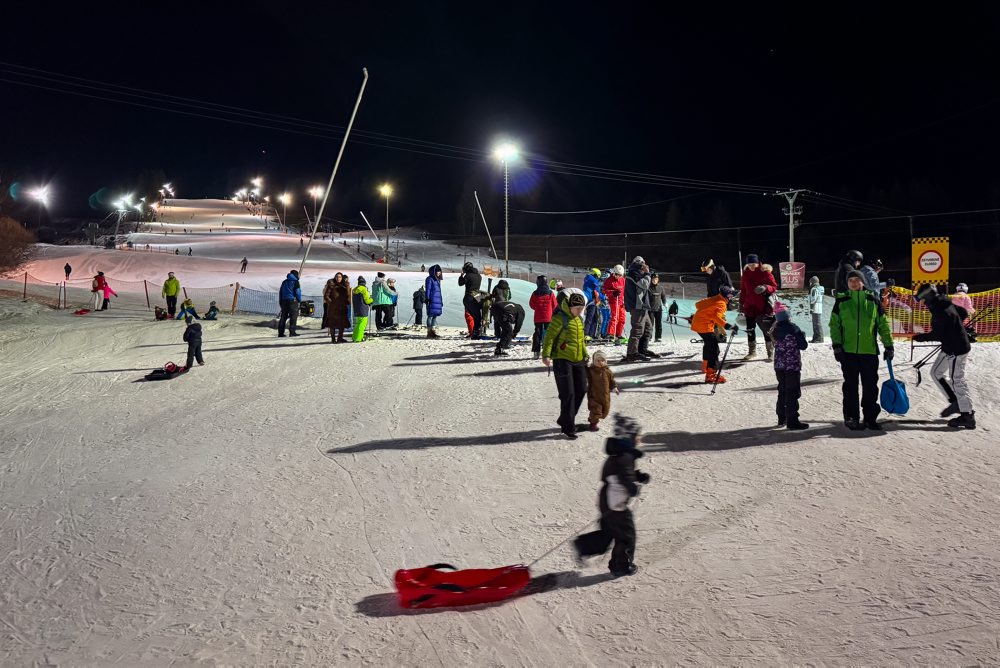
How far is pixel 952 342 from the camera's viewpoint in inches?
299

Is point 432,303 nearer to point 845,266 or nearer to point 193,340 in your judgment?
point 193,340

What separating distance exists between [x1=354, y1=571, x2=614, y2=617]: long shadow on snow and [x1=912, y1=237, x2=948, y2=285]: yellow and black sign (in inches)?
728

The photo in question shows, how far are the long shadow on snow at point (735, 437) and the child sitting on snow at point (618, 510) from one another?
2835 millimetres

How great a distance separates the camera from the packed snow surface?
12.6 ft

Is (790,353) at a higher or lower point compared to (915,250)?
lower

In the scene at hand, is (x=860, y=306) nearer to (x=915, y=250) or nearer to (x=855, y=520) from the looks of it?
(x=855, y=520)

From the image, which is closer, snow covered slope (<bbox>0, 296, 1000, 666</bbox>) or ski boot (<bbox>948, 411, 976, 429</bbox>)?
snow covered slope (<bbox>0, 296, 1000, 666</bbox>)

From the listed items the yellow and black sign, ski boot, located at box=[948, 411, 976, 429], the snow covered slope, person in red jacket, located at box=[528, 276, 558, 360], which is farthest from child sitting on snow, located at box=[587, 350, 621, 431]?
the yellow and black sign

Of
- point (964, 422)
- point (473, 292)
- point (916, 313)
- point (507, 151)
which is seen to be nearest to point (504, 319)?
point (473, 292)

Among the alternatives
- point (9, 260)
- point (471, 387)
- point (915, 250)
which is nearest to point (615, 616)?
point (471, 387)

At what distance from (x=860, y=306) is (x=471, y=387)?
5.63 m

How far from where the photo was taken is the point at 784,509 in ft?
18.4

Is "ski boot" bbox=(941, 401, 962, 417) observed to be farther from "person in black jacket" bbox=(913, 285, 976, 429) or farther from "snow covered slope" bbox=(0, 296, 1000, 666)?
"snow covered slope" bbox=(0, 296, 1000, 666)

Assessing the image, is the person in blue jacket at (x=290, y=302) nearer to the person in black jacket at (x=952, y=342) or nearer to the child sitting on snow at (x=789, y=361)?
the child sitting on snow at (x=789, y=361)
